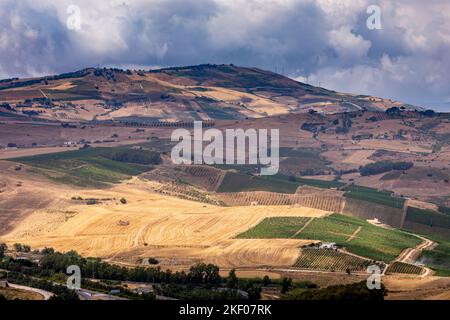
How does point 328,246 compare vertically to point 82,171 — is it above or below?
below

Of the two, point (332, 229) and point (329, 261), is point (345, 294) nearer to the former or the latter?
point (329, 261)

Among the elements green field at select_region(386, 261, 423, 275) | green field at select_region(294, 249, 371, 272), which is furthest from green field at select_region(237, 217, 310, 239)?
green field at select_region(386, 261, 423, 275)

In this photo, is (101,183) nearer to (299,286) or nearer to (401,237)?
(401,237)

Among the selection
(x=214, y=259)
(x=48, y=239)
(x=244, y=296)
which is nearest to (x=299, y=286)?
(x=244, y=296)

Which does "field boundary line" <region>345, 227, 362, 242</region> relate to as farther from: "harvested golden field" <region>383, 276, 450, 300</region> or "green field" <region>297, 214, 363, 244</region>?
"harvested golden field" <region>383, 276, 450, 300</region>

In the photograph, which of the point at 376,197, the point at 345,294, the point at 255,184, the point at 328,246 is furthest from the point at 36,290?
the point at 376,197

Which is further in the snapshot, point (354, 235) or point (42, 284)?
point (354, 235)

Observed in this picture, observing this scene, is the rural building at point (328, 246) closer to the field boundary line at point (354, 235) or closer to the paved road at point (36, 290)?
the field boundary line at point (354, 235)
